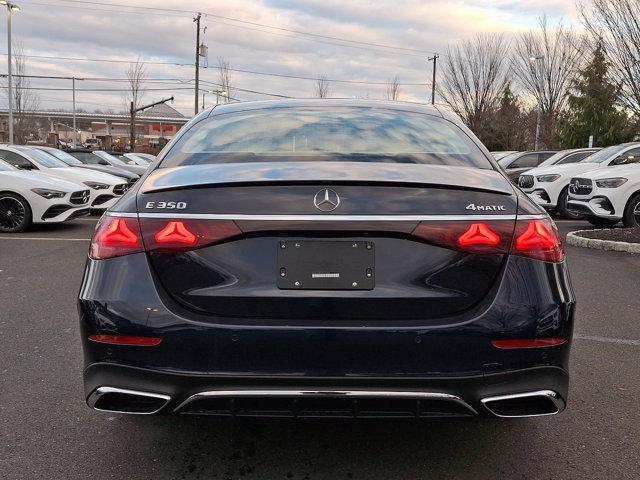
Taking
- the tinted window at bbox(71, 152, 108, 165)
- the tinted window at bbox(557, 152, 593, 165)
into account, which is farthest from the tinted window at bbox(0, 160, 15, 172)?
the tinted window at bbox(557, 152, 593, 165)

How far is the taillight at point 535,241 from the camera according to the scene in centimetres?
228

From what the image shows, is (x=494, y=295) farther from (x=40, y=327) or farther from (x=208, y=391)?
(x=40, y=327)

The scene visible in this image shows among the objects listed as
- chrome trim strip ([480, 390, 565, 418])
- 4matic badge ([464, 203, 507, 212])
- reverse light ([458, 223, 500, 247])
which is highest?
4matic badge ([464, 203, 507, 212])

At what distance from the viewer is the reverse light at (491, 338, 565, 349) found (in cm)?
221

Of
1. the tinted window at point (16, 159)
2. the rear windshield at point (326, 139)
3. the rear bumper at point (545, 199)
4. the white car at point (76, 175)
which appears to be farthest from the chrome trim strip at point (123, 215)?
the rear bumper at point (545, 199)

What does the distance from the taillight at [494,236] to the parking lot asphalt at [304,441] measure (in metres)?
1.01

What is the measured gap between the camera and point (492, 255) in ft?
7.38

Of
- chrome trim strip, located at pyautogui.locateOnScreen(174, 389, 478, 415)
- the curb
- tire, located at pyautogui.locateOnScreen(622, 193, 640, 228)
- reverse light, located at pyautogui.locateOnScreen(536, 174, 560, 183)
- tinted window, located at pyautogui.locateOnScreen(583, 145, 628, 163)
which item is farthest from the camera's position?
reverse light, located at pyautogui.locateOnScreen(536, 174, 560, 183)

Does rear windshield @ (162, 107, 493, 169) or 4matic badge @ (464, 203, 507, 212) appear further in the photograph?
rear windshield @ (162, 107, 493, 169)

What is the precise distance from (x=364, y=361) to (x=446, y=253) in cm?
50

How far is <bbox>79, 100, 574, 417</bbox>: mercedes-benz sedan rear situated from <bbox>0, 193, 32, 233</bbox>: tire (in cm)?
898

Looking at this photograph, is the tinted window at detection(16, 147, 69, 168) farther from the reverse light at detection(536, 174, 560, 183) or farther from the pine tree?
the pine tree

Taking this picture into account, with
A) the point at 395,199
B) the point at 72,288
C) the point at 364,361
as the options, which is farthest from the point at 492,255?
the point at 72,288

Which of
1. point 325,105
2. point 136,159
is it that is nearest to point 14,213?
point 325,105
